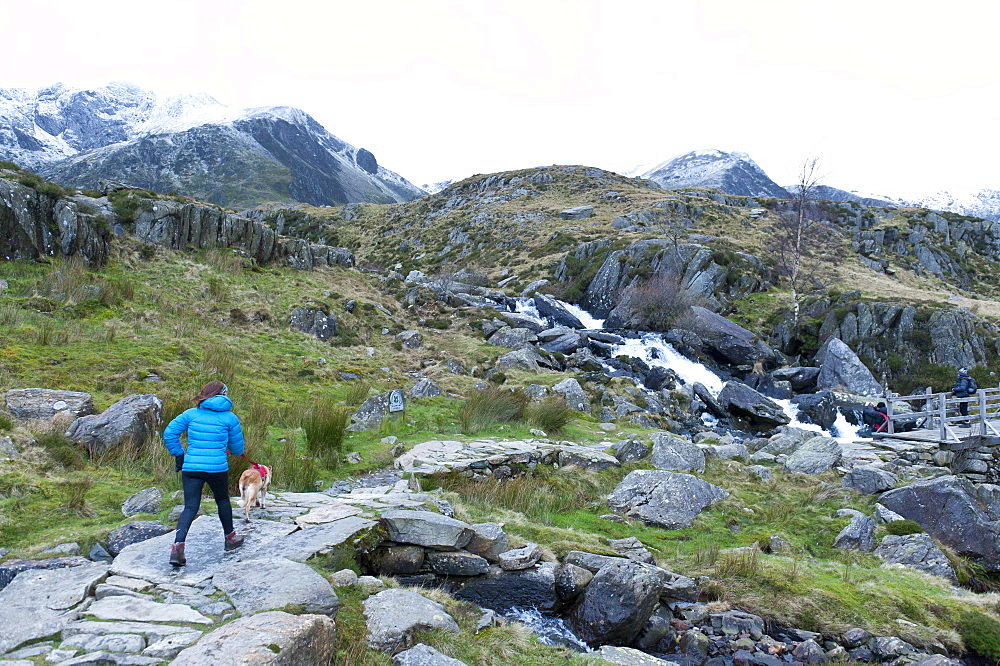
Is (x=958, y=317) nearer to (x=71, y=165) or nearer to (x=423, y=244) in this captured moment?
(x=423, y=244)

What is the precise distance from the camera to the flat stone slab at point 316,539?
4.75 m

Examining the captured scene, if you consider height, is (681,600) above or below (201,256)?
below

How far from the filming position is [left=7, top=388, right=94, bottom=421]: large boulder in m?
7.29

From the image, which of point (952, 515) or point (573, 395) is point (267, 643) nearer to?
point (952, 515)

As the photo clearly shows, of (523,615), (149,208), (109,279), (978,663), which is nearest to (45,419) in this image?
(523,615)

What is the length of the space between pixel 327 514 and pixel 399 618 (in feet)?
7.17

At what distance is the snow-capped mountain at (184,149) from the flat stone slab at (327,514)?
5363 inches

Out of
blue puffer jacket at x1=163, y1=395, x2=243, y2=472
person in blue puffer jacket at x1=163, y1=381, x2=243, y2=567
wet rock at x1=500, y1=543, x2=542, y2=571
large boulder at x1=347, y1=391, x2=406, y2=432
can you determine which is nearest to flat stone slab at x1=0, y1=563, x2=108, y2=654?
person in blue puffer jacket at x1=163, y1=381, x2=243, y2=567

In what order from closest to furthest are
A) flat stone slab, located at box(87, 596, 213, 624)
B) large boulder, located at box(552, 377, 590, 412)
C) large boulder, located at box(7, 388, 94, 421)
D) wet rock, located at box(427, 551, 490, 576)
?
flat stone slab, located at box(87, 596, 213, 624) → wet rock, located at box(427, 551, 490, 576) → large boulder, located at box(7, 388, 94, 421) → large boulder, located at box(552, 377, 590, 412)

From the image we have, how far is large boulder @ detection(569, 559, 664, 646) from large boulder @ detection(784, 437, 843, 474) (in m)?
7.45

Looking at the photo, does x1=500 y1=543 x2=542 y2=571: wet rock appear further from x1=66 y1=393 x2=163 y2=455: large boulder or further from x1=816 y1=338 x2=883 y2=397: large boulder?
x1=816 y1=338 x2=883 y2=397: large boulder

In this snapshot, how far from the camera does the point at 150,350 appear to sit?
11539 millimetres

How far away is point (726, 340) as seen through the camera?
82.3ft

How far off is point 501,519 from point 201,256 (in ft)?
64.1
